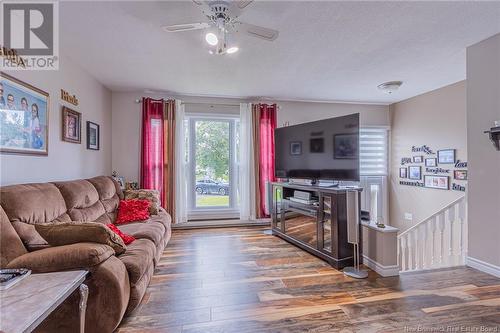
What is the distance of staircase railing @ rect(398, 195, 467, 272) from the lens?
10.6ft

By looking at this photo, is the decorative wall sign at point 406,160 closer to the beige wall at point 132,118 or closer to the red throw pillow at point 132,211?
the beige wall at point 132,118

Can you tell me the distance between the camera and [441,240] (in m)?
3.36

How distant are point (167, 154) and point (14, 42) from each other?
8.22 ft

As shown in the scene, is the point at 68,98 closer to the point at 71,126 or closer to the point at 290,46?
the point at 71,126

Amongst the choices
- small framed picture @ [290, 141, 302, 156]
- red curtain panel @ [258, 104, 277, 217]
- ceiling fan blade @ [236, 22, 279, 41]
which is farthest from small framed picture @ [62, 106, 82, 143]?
small framed picture @ [290, 141, 302, 156]

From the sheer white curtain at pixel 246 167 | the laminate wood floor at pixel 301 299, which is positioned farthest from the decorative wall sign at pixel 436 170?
the sheer white curtain at pixel 246 167

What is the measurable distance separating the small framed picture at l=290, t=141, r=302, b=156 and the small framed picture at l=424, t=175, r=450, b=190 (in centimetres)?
246

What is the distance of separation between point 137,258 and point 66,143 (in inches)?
76.3

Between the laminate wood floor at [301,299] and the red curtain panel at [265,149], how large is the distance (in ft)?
5.64

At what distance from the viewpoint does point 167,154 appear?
14.8 feet

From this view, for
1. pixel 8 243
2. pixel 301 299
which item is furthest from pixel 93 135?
pixel 301 299

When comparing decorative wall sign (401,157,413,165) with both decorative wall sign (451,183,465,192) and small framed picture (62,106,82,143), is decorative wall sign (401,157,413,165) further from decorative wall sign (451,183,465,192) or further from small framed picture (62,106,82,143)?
small framed picture (62,106,82,143)

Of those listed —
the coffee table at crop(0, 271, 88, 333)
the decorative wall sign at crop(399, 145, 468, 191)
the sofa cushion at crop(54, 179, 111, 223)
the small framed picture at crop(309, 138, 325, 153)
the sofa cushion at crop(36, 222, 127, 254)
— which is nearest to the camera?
the coffee table at crop(0, 271, 88, 333)

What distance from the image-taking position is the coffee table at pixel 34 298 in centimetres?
99
